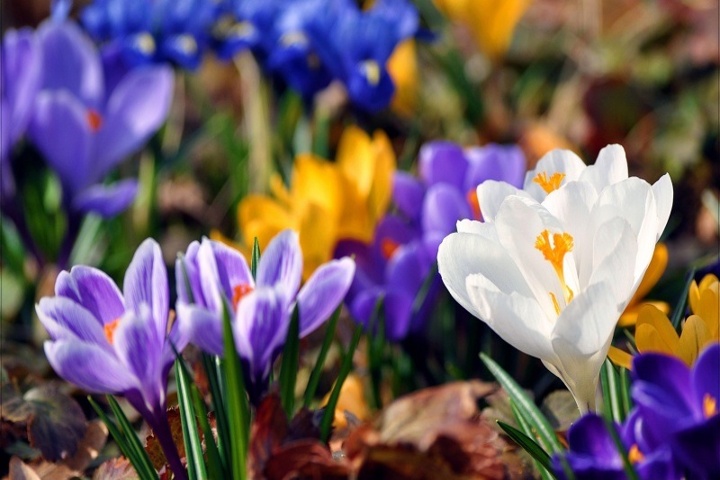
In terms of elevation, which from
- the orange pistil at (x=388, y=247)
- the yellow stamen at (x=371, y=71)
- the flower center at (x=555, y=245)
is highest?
the flower center at (x=555, y=245)

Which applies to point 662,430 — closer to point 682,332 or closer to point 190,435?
point 682,332

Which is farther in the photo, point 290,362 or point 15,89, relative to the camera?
point 15,89

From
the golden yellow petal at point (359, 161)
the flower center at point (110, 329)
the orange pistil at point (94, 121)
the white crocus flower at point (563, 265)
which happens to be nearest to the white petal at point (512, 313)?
the white crocus flower at point (563, 265)

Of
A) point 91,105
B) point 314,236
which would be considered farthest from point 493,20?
point 314,236

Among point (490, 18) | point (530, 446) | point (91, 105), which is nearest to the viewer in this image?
point (530, 446)

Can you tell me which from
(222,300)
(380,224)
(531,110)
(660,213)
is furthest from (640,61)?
(222,300)

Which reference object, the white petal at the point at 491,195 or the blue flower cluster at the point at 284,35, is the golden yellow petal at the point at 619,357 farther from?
the blue flower cluster at the point at 284,35

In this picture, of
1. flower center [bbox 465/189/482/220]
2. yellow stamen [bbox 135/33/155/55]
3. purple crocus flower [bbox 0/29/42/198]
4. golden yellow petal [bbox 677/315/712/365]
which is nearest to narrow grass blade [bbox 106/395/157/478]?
golden yellow petal [bbox 677/315/712/365]

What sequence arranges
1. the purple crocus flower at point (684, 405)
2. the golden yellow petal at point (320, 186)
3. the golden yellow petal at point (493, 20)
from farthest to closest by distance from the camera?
the golden yellow petal at point (493, 20) < the golden yellow petal at point (320, 186) < the purple crocus flower at point (684, 405)
